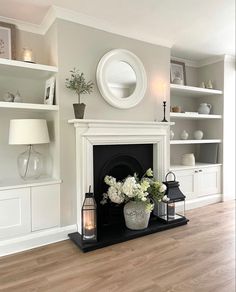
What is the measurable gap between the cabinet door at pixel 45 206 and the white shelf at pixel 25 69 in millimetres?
Result: 1249

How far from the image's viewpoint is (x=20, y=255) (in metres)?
2.35

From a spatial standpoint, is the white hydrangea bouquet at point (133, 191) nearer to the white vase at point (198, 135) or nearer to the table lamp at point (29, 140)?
the table lamp at point (29, 140)

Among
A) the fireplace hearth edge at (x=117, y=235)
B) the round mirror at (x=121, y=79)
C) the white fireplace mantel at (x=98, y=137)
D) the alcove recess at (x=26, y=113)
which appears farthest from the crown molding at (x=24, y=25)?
the fireplace hearth edge at (x=117, y=235)

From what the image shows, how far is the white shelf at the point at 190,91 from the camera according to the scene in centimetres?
359

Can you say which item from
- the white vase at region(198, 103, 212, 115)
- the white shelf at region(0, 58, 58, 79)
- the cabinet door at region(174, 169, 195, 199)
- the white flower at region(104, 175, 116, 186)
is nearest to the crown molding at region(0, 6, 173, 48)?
the white shelf at region(0, 58, 58, 79)

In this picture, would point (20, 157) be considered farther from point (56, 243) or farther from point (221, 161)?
point (221, 161)

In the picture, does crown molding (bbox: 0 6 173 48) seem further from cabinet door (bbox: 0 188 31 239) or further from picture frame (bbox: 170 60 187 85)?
cabinet door (bbox: 0 188 31 239)

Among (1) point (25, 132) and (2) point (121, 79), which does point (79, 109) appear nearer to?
(1) point (25, 132)

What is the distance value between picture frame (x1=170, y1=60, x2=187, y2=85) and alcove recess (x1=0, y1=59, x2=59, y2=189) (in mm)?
2078

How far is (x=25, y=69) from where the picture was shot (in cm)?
248

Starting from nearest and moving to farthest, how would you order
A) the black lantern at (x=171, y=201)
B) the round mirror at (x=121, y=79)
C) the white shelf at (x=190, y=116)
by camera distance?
the round mirror at (x=121, y=79)
the black lantern at (x=171, y=201)
the white shelf at (x=190, y=116)

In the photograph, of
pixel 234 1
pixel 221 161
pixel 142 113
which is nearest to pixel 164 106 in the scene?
pixel 142 113

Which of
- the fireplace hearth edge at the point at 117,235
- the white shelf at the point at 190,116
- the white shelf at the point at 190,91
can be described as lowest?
the fireplace hearth edge at the point at 117,235

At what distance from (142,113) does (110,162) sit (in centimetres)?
80
